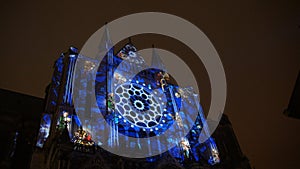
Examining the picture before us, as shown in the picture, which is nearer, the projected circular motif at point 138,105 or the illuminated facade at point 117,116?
the illuminated facade at point 117,116

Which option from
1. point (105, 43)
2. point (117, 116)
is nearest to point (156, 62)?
point (105, 43)

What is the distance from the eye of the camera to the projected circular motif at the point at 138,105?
21.6 m

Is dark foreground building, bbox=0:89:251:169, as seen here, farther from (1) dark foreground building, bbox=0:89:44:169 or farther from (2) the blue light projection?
(2) the blue light projection

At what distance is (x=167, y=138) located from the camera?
2139 cm

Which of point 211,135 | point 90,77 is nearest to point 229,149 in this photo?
point 211,135

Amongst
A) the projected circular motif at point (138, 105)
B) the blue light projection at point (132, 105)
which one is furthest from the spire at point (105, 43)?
the projected circular motif at point (138, 105)

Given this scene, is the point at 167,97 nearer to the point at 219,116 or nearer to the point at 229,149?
the point at 219,116

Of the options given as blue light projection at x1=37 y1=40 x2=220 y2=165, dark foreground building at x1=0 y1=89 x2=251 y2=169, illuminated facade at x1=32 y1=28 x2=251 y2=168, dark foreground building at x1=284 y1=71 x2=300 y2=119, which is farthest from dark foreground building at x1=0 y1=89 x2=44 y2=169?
dark foreground building at x1=284 y1=71 x2=300 y2=119

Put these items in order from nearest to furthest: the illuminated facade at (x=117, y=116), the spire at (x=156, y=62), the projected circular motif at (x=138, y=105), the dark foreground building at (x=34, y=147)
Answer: the dark foreground building at (x=34, y=147) < the illuminated facade at (x=117, y=116) < the projected circular motif at (x=138, y=105) < the spire at (x=156, y=62)

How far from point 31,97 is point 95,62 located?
8.49 meters

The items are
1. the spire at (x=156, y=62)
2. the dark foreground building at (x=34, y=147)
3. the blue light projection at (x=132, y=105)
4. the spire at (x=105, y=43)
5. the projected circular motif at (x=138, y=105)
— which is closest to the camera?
the dark foreground building at (x=34, y=147)

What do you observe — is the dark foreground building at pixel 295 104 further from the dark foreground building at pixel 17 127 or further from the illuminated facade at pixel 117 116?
the dark foreground building at pixel 17 127

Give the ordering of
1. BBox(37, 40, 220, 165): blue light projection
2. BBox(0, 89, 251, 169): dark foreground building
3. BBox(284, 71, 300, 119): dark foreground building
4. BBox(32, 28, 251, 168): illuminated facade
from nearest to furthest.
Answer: BBox(284, 71, 300, 119): dark foreground building → BBox(0, 89, 251, 169): dark foreground building → BBox(32, 28, 251, 168): illuminated facade → BBox(37, 40, 220, 165): blue light projection

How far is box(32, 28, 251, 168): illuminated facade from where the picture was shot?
55.7ft
